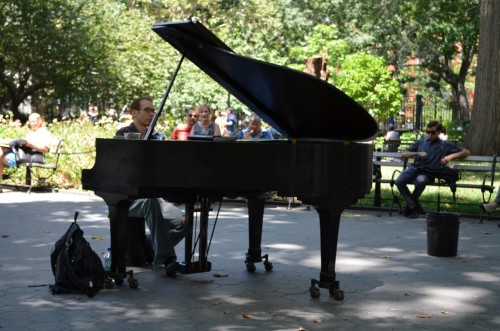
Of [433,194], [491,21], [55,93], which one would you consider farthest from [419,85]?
[433,194]

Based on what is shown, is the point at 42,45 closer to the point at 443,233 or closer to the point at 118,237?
the point at 443,233

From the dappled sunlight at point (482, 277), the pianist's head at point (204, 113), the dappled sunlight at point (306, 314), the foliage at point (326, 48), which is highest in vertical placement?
the foliage at point (326, 48)

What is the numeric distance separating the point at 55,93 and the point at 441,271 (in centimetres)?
3184

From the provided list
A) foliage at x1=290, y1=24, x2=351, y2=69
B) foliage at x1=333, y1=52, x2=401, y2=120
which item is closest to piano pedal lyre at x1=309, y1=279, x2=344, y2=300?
foliage at x1=333, y1=52, x2=401, y2=120

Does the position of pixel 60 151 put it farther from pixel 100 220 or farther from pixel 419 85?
pixel 419 85

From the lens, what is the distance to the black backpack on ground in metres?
7.61

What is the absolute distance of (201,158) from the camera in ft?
23.8

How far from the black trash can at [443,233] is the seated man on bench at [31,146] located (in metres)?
8.96

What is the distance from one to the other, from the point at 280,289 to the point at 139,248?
1.74 meters

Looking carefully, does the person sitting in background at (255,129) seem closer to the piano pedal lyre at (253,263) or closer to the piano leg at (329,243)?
the piano pedal lyre at (253,263)

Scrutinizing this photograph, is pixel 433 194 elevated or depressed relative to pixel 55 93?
depressed

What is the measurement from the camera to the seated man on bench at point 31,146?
1670cm

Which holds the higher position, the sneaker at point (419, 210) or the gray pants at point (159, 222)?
the gray pants at point (159, 222)

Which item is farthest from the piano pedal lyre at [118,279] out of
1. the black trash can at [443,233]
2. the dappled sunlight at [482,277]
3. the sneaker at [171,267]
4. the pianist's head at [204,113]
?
the pianist's head at [204,113]
